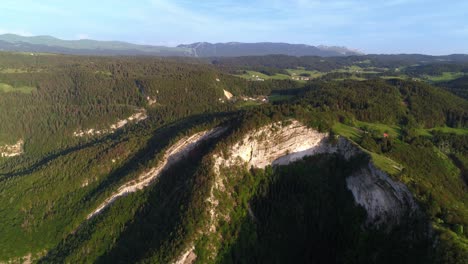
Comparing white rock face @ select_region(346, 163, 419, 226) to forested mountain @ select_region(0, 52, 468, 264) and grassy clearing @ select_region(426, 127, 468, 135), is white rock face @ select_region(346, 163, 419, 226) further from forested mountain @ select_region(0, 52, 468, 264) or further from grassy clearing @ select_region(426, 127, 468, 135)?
grassy clearing @ select_region(426, 127, 468, 135)

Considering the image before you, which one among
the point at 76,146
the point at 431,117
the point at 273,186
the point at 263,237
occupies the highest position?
the point at 431,117

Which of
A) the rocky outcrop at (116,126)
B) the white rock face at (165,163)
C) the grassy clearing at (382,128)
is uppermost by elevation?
the grassy clearing at (382,128)

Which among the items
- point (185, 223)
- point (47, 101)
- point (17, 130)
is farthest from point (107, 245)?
point (47, 101)

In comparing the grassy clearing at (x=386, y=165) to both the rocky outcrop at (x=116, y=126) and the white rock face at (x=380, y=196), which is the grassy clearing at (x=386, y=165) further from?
the rocky outcrop at (x=116, y=126)

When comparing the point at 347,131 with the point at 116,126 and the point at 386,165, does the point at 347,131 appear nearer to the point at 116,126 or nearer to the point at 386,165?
the point at 386,165

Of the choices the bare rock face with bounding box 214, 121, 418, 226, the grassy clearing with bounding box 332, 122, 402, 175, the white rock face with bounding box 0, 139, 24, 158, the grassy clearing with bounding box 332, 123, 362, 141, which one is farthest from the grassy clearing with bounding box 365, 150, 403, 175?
the white rock face with bounding box 0, 139, 24, 158

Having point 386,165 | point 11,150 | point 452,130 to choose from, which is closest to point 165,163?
point 386,165

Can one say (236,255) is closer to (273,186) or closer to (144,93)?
(273,186)

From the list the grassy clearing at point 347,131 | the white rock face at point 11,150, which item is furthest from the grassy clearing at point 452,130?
the white rock face at point 11,150
